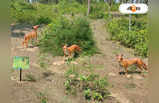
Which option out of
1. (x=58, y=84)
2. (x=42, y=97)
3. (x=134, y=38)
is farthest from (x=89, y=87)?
(x=134, y=38)

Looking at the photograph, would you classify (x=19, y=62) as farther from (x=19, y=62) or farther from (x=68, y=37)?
(x=68, y=37)

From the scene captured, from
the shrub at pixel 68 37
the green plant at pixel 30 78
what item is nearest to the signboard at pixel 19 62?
the green plant at pixel 30 78

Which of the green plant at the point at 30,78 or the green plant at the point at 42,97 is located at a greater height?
the green plant at the point at 30,78

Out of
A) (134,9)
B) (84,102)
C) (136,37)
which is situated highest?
(134,9)

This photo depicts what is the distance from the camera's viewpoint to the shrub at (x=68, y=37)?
6373 mm

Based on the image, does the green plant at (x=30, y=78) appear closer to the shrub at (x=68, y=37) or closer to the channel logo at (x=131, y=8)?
the shrub at (x=68, y=37)

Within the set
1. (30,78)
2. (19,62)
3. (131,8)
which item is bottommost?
(30,78)

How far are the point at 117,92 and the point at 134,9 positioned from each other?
4869 mm

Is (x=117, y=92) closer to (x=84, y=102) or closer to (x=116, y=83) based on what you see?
(x=116, y=83)

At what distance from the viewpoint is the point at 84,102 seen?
11.0 feet

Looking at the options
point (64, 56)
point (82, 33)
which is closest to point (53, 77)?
point (64, 56)

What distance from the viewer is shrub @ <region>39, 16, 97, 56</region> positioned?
637 cm

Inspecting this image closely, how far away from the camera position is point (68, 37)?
6.50 meters

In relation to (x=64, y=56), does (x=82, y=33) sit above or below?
above
